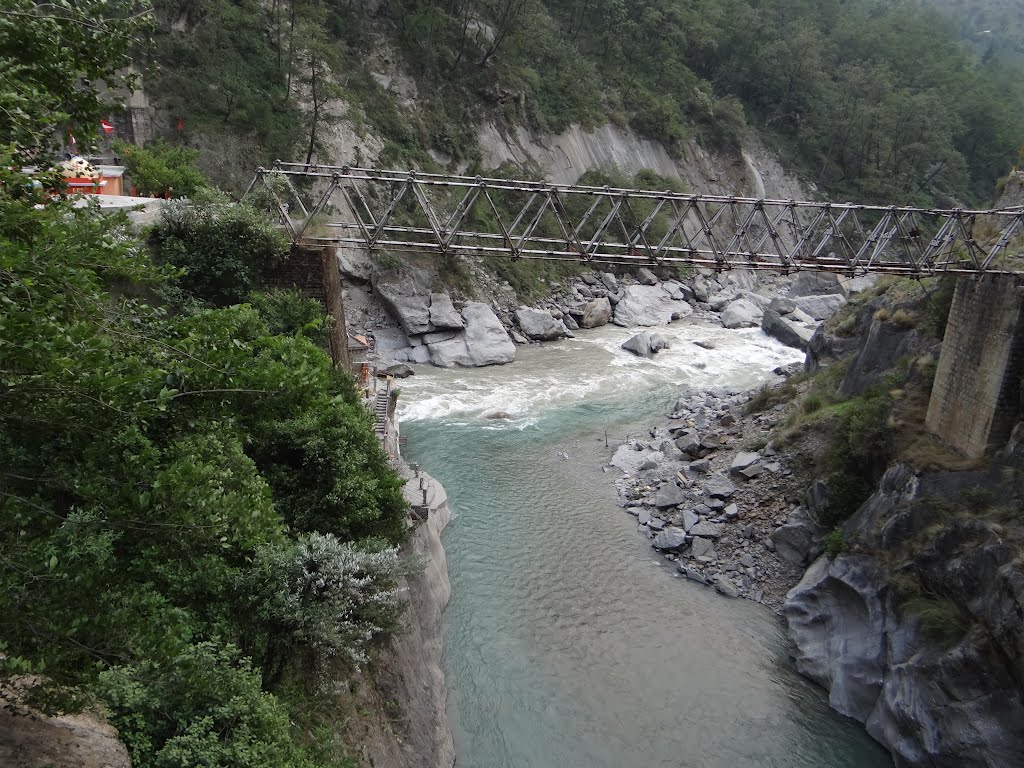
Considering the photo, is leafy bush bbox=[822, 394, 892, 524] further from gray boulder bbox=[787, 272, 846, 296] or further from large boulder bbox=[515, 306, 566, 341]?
gray boulder bbox=[787, 272, 846, 296]

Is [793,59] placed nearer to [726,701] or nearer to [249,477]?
[726,701]

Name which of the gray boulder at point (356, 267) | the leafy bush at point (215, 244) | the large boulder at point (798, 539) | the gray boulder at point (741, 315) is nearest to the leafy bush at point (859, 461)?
the large boulder at point (798, 539)

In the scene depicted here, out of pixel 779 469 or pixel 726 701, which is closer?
pixel 726 701

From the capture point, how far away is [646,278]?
44156 mm

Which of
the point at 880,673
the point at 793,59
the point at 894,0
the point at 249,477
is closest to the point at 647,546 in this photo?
the point at 880,673

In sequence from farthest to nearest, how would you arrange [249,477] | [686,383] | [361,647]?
1. [686,383]
2. [361,647]
3. [249,477]

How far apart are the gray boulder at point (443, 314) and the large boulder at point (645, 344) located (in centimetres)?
854

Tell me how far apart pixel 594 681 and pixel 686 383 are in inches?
728

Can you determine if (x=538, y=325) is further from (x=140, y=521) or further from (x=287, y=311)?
(x=140, y=521)

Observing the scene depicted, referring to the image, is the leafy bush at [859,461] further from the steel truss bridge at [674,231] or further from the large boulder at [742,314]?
the large boulder at [742,314]

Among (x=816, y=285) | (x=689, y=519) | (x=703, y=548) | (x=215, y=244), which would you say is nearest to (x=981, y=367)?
(x=703, y=548)

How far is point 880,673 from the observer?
12.9 m

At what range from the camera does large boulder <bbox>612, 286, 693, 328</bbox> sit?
130 feet

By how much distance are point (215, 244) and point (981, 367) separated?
16846mm
